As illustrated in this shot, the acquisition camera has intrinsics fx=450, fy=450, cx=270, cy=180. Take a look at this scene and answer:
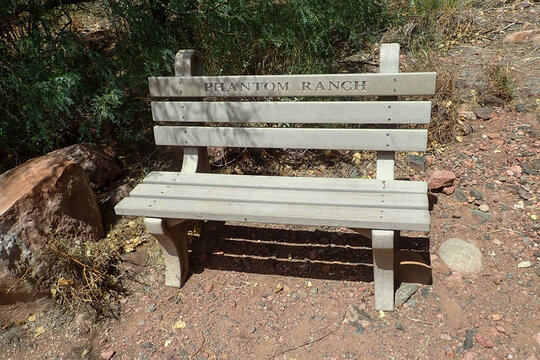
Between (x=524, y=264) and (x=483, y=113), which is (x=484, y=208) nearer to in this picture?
(x=524, y=264)

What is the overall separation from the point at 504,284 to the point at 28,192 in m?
2.86

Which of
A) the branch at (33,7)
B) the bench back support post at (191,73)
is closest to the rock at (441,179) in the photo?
the bench back support post at (191,73)

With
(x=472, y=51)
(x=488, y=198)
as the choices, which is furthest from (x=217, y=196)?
(x=472, y=51)

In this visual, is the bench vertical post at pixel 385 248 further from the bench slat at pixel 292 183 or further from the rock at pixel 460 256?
the rock at pixel 460 256

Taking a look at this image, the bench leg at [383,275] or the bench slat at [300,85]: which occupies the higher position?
the bench slat at [300,85]

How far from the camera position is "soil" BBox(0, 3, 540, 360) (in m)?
2.38

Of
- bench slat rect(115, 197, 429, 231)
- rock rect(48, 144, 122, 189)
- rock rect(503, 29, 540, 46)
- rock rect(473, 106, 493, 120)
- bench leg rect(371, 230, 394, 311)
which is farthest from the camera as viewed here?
rock rect(503, 29, 540, 46)

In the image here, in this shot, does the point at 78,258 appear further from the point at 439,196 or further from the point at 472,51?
the point at 472,51

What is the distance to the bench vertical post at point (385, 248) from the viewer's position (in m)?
2.30

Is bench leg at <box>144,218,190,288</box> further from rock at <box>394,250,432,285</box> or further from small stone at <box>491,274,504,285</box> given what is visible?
small stone at <box>491,274,504,285</box>

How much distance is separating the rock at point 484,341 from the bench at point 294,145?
45 cm

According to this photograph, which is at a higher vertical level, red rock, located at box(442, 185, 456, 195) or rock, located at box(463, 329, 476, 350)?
red rock, located at box(442, 185, 456, 195)

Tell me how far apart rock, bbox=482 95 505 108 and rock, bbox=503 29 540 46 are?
1.28 m

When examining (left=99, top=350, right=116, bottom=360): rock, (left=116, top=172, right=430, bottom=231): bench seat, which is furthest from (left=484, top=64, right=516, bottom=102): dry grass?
(left=99, top=350, right=116, bottom=360): rock
